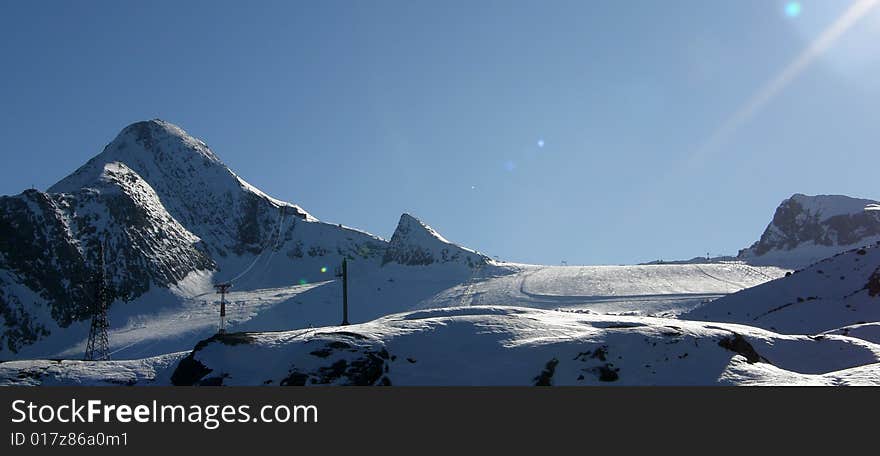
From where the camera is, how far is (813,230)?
178750 millimetres

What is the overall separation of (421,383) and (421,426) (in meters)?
8.26

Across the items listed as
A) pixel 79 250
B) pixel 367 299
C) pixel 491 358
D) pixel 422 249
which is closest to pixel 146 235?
pixel 79 250

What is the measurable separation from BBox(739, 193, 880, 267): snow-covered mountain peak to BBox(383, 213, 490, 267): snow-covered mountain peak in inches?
2632

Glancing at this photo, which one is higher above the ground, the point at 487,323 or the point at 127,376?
the point at 487,323

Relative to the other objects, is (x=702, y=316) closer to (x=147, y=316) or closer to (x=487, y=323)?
(x=487, y=323)

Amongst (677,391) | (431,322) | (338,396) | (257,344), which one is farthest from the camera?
(431,322)

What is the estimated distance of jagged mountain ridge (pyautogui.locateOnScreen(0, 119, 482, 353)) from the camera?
120812 mm

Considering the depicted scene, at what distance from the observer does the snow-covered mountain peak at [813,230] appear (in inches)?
6535

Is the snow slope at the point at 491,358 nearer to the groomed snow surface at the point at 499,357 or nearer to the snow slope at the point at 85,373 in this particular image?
the groomed snow surface at the point at 499,357

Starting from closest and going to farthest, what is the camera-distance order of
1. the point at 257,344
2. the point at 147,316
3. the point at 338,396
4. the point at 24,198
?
the point at 338,396
the point at 257,344
the point at 147,316
the point at 24,198

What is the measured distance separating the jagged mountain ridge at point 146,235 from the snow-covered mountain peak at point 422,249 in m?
2.97

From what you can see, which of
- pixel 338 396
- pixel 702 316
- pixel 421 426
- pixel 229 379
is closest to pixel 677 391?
pixel 421 426

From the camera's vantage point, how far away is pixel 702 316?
65500 mm

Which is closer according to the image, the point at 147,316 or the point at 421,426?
the point at 421,426
